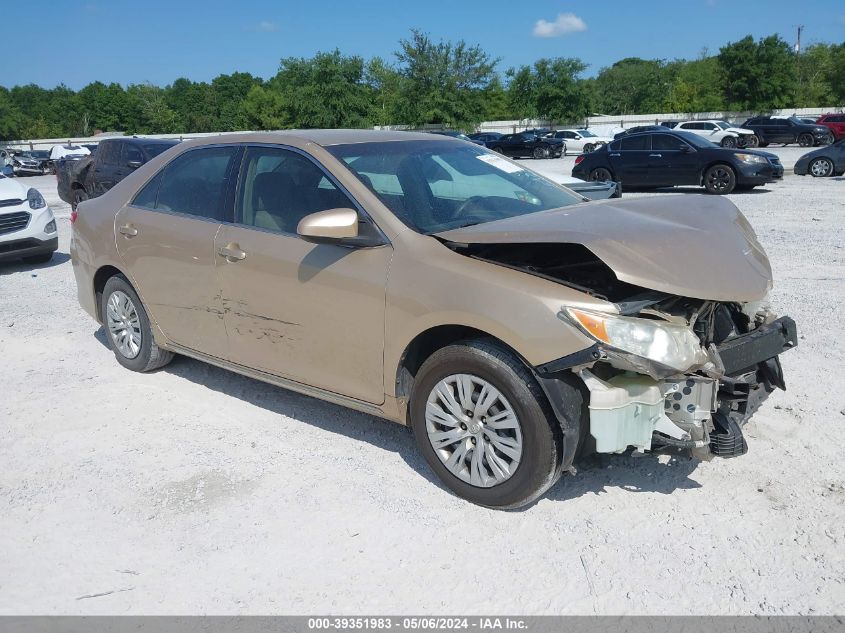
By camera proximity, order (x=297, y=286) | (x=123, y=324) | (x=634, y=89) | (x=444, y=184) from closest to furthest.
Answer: (x=297, y=286), (x=444, y=184), (x=123, y=324), (x=634, y=89)

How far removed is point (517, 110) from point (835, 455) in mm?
65264

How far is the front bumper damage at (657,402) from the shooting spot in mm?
3127

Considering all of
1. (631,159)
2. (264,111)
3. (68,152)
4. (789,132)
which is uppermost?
(264,111)

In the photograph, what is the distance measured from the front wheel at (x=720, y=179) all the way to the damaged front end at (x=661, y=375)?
14.9 m

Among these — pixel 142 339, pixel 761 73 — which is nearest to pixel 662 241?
pixel 142 339

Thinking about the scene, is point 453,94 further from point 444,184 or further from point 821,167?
point 444,184

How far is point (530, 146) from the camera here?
133 ft

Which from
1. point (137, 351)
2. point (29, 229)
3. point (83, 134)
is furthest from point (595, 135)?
point (83, 134)

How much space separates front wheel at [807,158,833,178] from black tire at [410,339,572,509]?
20.8 m

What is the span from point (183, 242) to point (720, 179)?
1536cm

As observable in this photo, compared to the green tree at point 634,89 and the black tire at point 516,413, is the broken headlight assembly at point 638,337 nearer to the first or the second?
the black tire at point 516,413

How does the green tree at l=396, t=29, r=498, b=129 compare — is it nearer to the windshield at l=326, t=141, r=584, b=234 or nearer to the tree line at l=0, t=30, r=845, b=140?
the tree line at l=0, t=30, r=845, b=140

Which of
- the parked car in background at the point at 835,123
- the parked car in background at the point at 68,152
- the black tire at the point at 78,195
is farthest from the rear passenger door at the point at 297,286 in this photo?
the parked car in background at the point at 835,123
